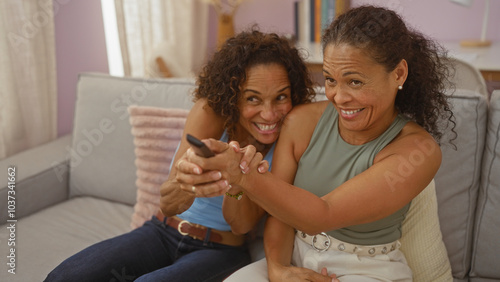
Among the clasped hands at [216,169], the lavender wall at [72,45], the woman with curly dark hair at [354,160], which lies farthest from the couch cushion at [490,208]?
the lavender wall at [72,45]

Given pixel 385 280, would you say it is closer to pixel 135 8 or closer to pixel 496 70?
pixel 496 70

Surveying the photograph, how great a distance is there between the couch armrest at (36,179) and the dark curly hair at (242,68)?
0.90m

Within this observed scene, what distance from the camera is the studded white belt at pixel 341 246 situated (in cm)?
128

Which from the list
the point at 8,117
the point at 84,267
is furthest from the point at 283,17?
the point at 84,267

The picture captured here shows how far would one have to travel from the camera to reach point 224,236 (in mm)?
1598

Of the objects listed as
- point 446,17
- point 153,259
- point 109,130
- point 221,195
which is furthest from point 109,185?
point 446,17

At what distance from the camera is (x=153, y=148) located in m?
1.88

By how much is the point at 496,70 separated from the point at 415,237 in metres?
1.08

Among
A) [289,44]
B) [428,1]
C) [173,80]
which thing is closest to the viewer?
[289,44]

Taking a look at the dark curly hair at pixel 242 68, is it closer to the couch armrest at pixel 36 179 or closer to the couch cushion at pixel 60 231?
the couch cushion at pixel 60 231

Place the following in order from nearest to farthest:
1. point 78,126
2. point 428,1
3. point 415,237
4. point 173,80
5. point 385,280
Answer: point 385,280 < point 415,237 < point 173,80 < point 78,126 < point 428,1

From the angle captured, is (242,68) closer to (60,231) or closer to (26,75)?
(60,231)

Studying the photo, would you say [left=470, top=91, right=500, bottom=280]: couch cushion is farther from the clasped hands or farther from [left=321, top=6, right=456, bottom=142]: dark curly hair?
the clasped hands

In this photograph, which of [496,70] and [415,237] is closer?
[415,237]
